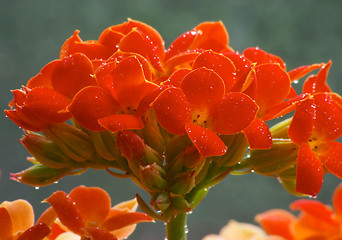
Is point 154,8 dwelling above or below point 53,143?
above

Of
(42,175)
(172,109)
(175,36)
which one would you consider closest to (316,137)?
(172,109)

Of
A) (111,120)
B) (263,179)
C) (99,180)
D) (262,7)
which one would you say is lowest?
(263,179)

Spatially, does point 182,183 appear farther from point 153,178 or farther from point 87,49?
point 87,49

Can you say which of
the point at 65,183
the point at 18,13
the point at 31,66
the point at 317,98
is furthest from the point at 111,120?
the point at 18,13

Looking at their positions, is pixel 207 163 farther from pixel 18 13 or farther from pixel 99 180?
pixel 18 13

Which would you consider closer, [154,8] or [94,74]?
[94,74]

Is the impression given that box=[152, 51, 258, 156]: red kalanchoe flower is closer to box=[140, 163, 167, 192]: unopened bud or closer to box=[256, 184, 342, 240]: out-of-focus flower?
box=[140, 163, 167, 192]: unopened bud

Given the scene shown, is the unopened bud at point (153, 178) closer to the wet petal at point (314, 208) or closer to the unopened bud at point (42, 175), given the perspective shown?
the unopened bud at point (42, 175)

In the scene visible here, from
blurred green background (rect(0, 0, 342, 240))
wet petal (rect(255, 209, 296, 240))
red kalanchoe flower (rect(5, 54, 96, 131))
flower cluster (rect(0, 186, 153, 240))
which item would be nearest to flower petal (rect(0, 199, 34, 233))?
flower cluster (rect(0, 186, 153, 240))

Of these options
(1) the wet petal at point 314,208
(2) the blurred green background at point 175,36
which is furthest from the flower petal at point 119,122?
(2) the blurred green background at point 175,36
